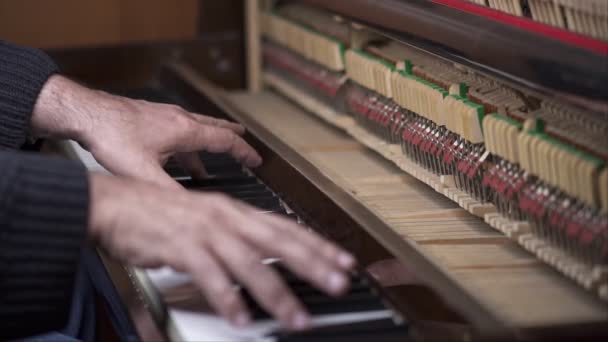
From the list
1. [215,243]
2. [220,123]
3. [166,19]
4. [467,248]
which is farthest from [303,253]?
[166,19]

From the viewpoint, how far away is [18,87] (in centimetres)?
217

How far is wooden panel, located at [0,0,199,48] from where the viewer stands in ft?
11.1

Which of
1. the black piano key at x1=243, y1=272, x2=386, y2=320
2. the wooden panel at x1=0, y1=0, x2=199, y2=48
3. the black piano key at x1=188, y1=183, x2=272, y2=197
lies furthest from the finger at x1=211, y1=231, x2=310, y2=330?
the wooden panel at x1=0, y1=0, x2=199, y2=48

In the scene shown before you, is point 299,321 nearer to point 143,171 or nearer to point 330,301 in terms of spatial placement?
point 330,301

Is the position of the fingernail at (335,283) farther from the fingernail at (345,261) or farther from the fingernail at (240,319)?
the fingernail at (240,319)

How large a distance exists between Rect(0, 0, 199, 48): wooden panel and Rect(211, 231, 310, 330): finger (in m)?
2.25

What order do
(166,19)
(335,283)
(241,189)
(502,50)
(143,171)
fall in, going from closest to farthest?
1. (335,283)
2. (502,50)
3. (143,171)
4. (241,189)
5. (166,19)

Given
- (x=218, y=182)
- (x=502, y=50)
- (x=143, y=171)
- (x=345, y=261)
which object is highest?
(x=502, y=50)

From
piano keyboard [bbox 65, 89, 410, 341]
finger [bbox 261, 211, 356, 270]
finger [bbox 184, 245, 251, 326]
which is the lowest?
piano keyboard [bbox 65, 89, 410, 341]

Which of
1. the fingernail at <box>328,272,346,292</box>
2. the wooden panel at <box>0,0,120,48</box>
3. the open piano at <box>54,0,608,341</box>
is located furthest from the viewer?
the wooden panel at <box>0,0,120,48</box>

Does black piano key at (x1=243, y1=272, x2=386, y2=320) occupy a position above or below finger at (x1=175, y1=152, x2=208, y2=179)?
above

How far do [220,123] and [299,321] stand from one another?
95cm

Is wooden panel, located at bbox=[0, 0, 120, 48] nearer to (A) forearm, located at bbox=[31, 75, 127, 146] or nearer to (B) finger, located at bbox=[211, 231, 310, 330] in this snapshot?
(A) forearm, located at bbox=[31, 75, 127, 146]

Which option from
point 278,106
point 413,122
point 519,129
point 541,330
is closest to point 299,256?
point 541,330
